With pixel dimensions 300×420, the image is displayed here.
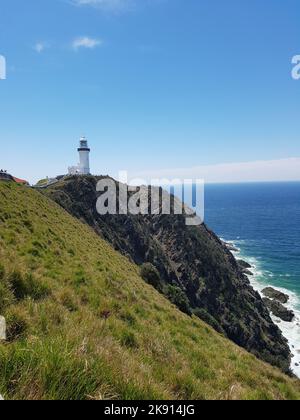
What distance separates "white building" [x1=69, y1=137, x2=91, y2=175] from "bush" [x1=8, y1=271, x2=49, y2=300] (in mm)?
92222

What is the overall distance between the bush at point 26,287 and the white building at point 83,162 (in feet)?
303

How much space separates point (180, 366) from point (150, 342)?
4.44 ft

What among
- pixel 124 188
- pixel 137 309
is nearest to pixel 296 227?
pixel 124 188

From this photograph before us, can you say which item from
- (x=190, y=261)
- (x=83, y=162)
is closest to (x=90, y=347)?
(x=190, y=261)

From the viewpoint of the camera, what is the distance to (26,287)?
8203 millimetres

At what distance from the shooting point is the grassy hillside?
3.82m

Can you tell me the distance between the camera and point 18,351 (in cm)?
400

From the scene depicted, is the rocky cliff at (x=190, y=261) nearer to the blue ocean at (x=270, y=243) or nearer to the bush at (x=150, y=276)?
the blue ocean at (x=270, y=243)

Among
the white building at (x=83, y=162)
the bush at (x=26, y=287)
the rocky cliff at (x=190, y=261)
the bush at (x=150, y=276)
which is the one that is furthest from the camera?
the white building at (x=83, y=162)

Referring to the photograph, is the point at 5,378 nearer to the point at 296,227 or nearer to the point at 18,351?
the point at 18,351

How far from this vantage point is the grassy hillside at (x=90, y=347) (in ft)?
12.5

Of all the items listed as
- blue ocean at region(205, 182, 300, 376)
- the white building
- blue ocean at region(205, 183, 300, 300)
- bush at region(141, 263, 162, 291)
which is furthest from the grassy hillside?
the white building

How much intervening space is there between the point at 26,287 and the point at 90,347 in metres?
4.00

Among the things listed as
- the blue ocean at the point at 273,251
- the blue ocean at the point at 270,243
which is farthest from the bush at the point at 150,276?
the blue ocean at the point at 270,243
